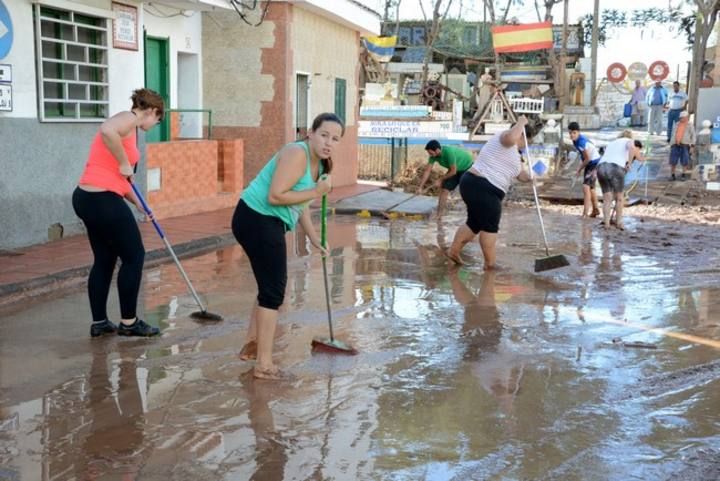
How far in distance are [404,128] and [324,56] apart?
241cm

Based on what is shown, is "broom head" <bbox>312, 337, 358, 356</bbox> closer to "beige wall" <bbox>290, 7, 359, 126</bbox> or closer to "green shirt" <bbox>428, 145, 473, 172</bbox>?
"green shirt" <bbox>428, 145, 473, 172</bbox>

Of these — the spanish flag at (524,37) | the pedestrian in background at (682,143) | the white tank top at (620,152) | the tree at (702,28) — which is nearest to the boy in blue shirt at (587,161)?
the white tank top at (620,152)

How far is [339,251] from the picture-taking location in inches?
398

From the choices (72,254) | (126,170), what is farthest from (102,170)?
(72,254)

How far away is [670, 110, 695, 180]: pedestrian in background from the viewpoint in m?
19.0

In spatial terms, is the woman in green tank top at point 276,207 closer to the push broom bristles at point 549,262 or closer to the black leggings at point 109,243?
the black leggings at point 109,243

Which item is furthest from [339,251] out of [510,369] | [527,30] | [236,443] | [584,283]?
[527,30]

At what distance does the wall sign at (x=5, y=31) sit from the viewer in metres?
8.52

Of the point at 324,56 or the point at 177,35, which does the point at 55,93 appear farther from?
the point at 324,56

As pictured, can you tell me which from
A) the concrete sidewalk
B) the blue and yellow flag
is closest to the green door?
the concrete sidewalk

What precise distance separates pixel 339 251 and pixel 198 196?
3.44 m

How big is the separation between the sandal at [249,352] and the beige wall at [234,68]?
9.73 meters

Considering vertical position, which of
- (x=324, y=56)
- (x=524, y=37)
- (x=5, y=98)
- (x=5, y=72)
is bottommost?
(x=5, y=98)

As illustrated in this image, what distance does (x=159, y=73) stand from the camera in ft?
43.1
